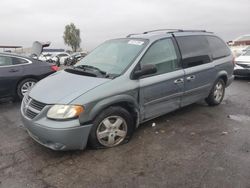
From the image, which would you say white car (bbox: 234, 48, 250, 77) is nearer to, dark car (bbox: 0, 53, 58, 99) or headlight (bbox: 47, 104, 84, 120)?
dark car (bbox: 0, 53, 58, 99)

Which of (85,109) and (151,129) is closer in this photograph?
(85,109)

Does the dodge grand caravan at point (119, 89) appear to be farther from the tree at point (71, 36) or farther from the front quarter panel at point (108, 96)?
the tree at point (71, 36)

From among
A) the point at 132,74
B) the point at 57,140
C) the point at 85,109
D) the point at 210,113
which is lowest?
the point at 210,113

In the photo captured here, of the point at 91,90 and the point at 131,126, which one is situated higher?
the point at 91,90

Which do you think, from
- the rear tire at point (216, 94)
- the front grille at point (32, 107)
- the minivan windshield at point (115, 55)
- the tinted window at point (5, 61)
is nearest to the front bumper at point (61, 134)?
the front grille at point (32, 107)

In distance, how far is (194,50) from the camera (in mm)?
5211

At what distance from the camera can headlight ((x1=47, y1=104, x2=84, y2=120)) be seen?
135 inches

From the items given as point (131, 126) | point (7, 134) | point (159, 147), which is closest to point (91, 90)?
point (131, 126)

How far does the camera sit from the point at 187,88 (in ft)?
16.3

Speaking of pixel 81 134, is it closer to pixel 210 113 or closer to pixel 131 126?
pixel 131 126

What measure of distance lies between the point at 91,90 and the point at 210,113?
121 inches

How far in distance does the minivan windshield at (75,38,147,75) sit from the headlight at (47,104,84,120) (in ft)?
3.00

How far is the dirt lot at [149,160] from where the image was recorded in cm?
308

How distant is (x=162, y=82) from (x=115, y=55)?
0.95 m
